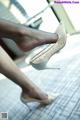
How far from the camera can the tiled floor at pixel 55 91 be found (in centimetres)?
147

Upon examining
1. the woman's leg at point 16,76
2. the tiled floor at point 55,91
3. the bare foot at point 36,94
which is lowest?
the tiled floor at point 55,91

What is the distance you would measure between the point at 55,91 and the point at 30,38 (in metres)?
0.49

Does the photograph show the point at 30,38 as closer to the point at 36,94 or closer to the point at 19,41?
the point at 19,41

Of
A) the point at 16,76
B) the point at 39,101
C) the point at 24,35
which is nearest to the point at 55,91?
the point at 39,101

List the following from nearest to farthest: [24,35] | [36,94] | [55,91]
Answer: [24,35]
[36,94]
[55,91]

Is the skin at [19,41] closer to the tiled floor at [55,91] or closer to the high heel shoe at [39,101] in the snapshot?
Result: the high heel shoe at [39,101]

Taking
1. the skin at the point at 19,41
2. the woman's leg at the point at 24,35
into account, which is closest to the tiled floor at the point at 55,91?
the skin at the point at 19,41

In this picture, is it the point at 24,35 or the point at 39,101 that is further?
the point at 39,101

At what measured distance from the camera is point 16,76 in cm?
144

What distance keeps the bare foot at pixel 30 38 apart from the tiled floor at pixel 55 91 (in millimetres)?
377

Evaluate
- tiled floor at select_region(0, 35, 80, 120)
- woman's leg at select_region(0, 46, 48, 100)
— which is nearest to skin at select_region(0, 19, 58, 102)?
woman's leg at select_region(0, 46, 48, 100)

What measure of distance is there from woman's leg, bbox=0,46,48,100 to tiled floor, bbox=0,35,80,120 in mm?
109

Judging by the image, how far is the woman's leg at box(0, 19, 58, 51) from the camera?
4.48 feet

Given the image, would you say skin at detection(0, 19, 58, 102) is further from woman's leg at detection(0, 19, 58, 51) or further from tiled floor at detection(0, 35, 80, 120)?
tiled floor at detection(0, 35, 80, 120)
